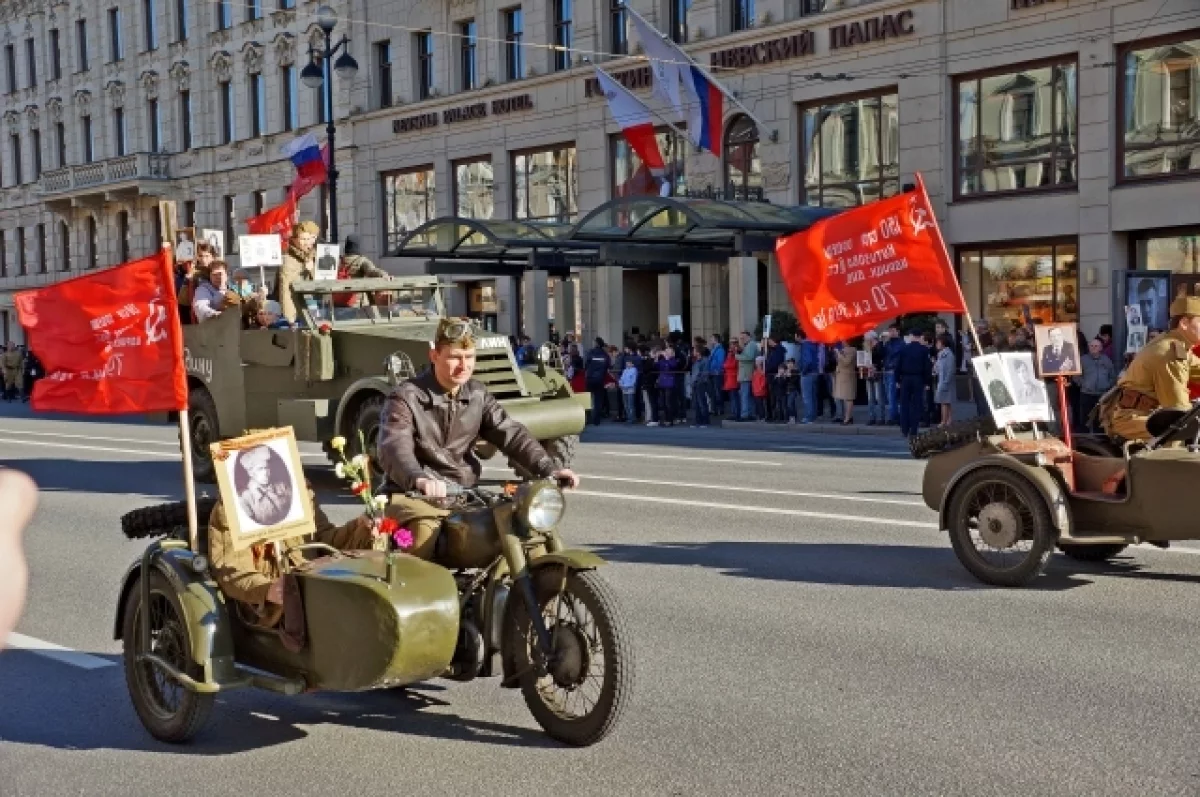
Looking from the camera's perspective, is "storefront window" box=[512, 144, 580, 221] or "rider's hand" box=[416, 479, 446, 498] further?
"storefront window" box=[512, 144, 580, 221]

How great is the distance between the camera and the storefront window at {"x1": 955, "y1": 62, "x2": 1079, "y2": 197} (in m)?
26.7

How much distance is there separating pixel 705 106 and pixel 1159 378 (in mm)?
22349

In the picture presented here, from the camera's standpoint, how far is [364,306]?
638 inches

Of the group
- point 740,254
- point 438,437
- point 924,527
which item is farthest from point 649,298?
point 438,437

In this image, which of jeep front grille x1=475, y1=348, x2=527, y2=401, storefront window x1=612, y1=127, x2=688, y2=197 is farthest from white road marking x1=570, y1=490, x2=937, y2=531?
storefront window x1=612, y1=127, x2=688, y2=197

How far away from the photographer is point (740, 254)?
1093 inches

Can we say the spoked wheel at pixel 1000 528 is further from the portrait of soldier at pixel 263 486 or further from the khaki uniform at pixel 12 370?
the khaki uniform at pixel 12 370

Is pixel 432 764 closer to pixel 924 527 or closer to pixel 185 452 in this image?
pixel 185 452

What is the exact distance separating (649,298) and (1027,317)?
44.1 feet

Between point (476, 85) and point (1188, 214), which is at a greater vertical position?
point (476, 85)

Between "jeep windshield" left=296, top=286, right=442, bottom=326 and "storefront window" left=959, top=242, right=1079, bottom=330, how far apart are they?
13.5 m

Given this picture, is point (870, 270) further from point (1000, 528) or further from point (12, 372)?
point (12, 372)

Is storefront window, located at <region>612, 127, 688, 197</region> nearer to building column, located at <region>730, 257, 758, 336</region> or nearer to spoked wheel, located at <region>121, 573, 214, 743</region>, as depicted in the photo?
building column, located at <region>730, 257, 758, 336</region>

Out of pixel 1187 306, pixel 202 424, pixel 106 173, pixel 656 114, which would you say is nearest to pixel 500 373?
pixel 202 424
